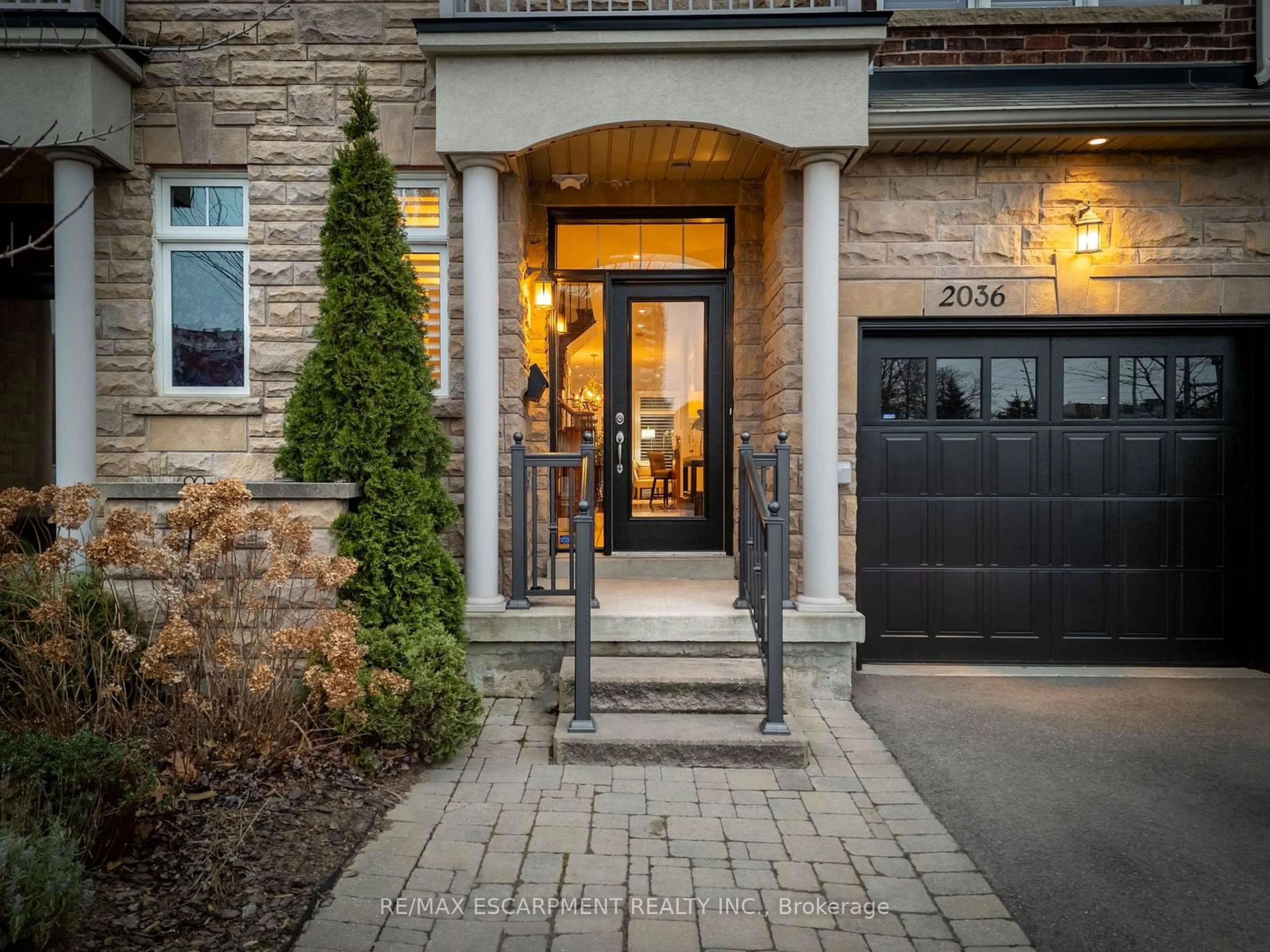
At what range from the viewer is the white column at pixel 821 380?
4.58 m

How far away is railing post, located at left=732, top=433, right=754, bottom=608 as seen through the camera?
4.57 metres

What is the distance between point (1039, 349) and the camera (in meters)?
5.39

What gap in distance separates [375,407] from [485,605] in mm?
1387

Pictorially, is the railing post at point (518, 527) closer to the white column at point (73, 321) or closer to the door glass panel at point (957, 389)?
the white column at point (73, 321)

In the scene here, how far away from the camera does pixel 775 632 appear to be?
3.64 metres

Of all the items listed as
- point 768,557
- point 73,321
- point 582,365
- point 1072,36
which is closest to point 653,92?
point 582,365

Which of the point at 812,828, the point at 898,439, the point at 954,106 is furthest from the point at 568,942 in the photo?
the point at 954,106

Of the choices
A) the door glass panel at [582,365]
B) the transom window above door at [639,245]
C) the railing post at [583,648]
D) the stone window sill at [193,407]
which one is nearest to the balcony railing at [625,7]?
the transom window above door at [639,245]

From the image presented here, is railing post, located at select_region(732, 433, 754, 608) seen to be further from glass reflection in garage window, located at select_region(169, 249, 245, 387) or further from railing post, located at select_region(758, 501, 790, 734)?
glass reflection in garage window, located at select_region(169, 249, 245, 387)

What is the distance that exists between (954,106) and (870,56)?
79 cm

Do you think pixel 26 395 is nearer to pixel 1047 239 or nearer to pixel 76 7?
pixel 76 7

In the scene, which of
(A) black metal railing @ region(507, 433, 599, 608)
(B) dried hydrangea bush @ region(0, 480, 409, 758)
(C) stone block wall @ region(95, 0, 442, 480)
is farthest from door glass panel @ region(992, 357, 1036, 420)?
(B) dried hydrangea bush @ region(0, 480, 409, 758)

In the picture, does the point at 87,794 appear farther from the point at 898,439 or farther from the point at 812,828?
the point at 898,439

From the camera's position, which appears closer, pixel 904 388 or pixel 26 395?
pixel 904 388
